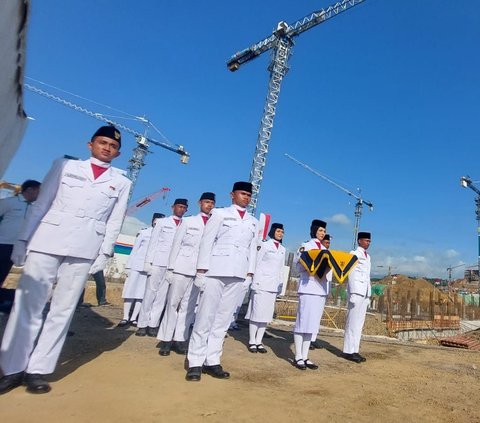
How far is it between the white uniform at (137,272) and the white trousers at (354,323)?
410cm

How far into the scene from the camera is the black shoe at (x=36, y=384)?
277 centimetres

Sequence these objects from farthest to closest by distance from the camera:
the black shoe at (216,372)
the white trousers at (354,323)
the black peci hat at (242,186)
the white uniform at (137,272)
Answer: the white uniform at (137,272)
the white trousers at (354,323)
the black peci hat at (242,186)
the black shoe at (216,372)

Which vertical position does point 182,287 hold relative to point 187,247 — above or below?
below

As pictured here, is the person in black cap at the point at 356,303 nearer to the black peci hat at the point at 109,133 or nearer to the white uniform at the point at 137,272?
the white uniform at the point at 137,272

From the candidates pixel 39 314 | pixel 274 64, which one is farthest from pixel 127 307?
pixel 274 64

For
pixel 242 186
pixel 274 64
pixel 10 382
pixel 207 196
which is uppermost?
pixel 274 64

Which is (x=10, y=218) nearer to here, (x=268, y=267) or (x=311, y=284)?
(x=268, y=267)

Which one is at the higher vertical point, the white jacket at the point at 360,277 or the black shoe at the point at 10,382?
the white jacket at the point at 360,277

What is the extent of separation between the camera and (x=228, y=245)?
410 centimetres

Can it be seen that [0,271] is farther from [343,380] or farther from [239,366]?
[343,380]

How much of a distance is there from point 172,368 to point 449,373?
4204 mm

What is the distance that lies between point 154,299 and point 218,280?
106 inches

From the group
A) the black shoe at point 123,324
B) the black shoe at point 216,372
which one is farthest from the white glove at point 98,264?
the black shoe at point 123,324

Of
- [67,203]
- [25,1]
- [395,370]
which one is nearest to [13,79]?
[25,1]
